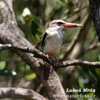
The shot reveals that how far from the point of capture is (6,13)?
4254 mm

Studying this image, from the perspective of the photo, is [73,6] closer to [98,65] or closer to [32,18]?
[32,18]

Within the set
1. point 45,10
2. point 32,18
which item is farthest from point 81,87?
point 45,10

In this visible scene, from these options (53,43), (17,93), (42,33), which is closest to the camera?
(17,93)

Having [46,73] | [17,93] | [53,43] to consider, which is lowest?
Answer: [17,93]

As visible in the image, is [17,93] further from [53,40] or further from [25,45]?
[53,40]

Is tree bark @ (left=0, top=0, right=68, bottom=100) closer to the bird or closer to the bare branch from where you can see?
the bird

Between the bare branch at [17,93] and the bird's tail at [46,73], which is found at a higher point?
the bird's tail at [46,73]

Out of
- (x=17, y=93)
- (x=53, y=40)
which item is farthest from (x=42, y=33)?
(x=17, y=93)

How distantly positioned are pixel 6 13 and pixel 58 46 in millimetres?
898

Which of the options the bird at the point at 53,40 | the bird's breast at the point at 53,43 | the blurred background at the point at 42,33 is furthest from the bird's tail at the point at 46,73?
the blurred background at the point at 42,33

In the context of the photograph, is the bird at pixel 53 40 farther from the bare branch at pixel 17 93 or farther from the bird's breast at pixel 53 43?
the bare branch at pixel 17 93

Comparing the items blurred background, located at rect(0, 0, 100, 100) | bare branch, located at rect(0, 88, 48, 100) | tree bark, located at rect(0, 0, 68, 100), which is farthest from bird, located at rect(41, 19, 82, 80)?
blurred background, located at rect(0, 0, 100, 100)

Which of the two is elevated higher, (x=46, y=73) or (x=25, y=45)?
(x=25, y=45)

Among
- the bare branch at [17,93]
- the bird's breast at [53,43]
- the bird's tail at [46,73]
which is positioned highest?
the bird's breast at [53,43]
